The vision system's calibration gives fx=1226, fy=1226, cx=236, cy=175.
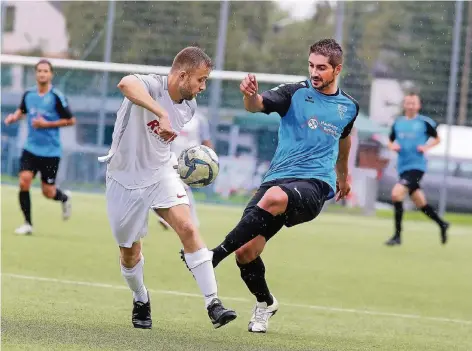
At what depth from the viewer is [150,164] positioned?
7.66m

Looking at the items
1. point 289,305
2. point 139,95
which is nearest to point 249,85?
point 139,95

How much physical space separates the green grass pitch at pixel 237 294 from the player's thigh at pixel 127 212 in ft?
1.99

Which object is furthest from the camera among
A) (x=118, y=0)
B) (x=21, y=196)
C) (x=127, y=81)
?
(x=118, y=0)

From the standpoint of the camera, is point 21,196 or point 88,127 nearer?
point 21,196

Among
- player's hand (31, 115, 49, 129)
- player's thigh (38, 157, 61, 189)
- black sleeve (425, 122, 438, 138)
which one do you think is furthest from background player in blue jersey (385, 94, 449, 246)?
player's hand (31, 115, 49, 129)

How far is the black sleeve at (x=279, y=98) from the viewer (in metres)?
8.02

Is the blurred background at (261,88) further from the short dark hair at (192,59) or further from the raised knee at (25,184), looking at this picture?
the short dark hair at (192,59)

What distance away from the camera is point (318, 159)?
26.7 ft

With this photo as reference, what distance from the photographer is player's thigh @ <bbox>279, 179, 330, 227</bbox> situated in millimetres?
7906

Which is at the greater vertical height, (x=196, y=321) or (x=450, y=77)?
(x=450, y=77)

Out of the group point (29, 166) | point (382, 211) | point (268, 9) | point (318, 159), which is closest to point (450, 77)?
point (382, 211)

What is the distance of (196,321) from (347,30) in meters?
22.3

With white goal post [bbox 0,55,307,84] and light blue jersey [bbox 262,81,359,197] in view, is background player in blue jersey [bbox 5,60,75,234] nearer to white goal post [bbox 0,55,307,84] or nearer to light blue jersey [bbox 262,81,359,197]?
light blue jersey [bbox 262,81,359,197]

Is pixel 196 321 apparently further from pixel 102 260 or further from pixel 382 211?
pixel 382 211
